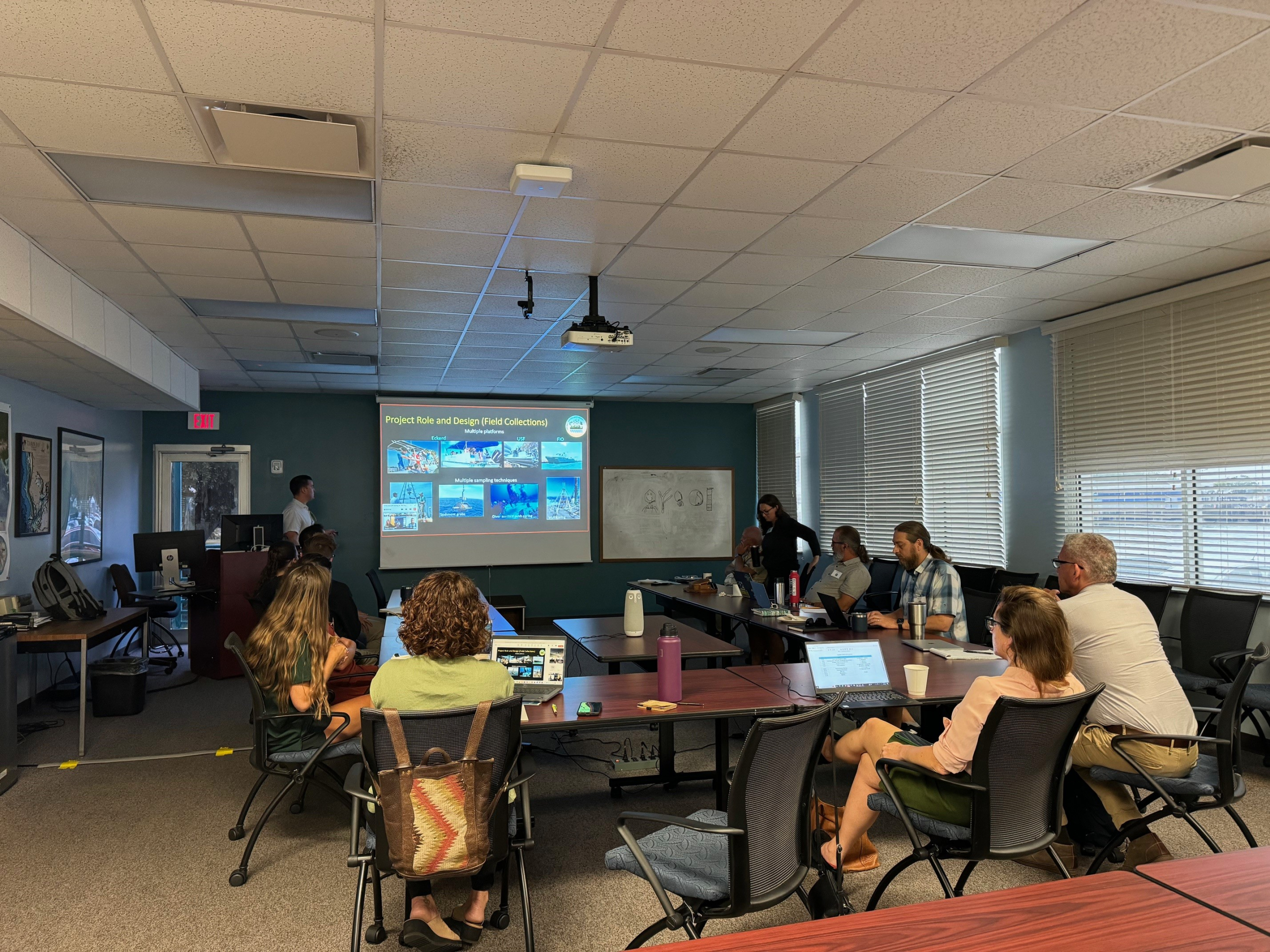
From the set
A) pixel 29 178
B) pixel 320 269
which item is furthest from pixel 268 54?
pixel 320 269

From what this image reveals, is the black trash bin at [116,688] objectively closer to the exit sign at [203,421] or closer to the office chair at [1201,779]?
the exit sign at [203,421]

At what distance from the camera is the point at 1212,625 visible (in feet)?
14.8

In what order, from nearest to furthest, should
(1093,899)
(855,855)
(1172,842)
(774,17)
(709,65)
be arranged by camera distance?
(1093,899)
(774,17)
(709,65)
(855,855)
(1172,842)

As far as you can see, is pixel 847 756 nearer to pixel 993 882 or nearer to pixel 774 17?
pixel 993 882

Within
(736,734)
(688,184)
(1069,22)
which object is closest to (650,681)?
(736,734)

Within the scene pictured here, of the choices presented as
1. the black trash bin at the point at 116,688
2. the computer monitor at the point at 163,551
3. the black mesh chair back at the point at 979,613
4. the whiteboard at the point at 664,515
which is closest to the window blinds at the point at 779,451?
the whiteboard at the point at 664,515

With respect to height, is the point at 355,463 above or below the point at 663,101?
below

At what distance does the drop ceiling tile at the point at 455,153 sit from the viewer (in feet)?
9.27

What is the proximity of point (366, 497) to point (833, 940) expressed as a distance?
28.5 ft

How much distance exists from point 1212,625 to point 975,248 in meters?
2.49

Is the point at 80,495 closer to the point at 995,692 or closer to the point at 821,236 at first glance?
the point at 821,236

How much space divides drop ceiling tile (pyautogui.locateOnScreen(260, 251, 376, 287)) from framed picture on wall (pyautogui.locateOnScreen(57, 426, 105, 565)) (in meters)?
3.40

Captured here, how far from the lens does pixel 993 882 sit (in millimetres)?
2967

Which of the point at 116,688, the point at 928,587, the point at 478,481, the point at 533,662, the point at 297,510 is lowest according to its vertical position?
the point at 116,688
